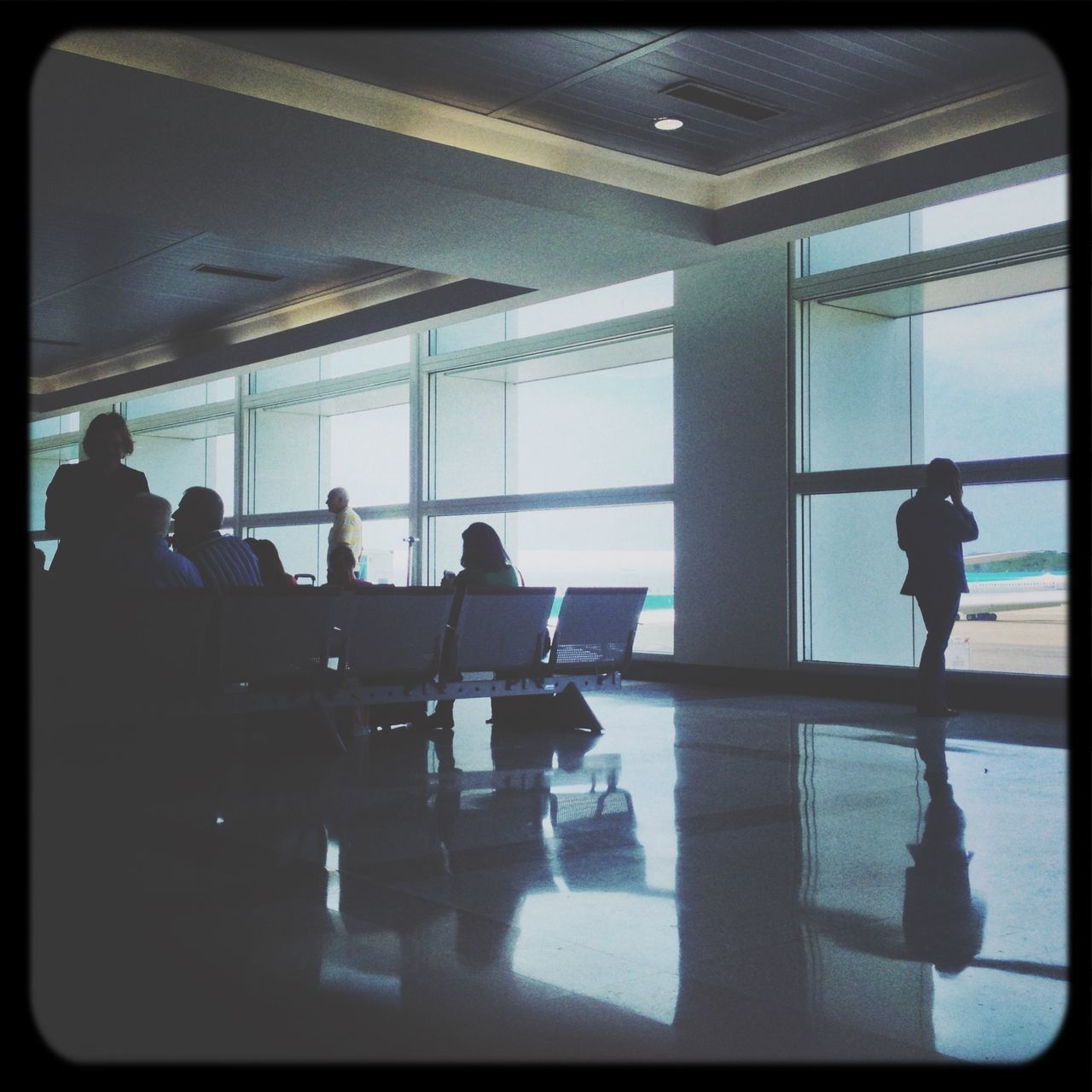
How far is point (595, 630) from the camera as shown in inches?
310

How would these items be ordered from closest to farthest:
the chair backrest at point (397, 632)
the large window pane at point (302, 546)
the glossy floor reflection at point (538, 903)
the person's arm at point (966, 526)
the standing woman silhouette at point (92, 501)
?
the glossy floor reflection at point (538, 903), the standing woman silhouette at point (92, 501), the chair backrest at point (397, 632), the person's arm at point (966, 526), the large window pane at point (302, 546)

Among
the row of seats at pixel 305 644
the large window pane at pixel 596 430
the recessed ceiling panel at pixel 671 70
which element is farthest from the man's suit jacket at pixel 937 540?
the large window pane at pixel 596 430

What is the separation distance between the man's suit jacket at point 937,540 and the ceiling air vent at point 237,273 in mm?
7985

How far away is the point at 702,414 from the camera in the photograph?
11.8 meters

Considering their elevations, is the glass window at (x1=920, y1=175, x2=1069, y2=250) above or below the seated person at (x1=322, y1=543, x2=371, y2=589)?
above

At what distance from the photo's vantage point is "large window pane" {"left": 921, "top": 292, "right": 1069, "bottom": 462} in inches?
376

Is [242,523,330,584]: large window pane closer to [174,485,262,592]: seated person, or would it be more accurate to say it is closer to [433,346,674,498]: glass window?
[433,346,674,498]: glass window

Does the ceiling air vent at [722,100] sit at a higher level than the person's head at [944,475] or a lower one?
higher

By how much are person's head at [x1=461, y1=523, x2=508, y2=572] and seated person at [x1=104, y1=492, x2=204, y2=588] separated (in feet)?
8.21

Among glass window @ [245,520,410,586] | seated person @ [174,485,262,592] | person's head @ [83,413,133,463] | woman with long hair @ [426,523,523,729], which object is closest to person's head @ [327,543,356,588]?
woman with long hair @ [426,523,523,729]

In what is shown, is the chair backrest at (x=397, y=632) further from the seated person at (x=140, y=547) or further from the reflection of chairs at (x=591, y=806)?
the reflection of chairs at (x=591, y=806)

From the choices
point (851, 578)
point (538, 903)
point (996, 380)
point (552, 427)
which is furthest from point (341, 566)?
point (552, 427)

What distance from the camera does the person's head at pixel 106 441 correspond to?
5.71 metres

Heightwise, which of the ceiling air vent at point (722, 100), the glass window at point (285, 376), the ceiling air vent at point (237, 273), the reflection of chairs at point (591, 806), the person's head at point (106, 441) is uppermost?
the ceiling air vent at point (722, 100)
